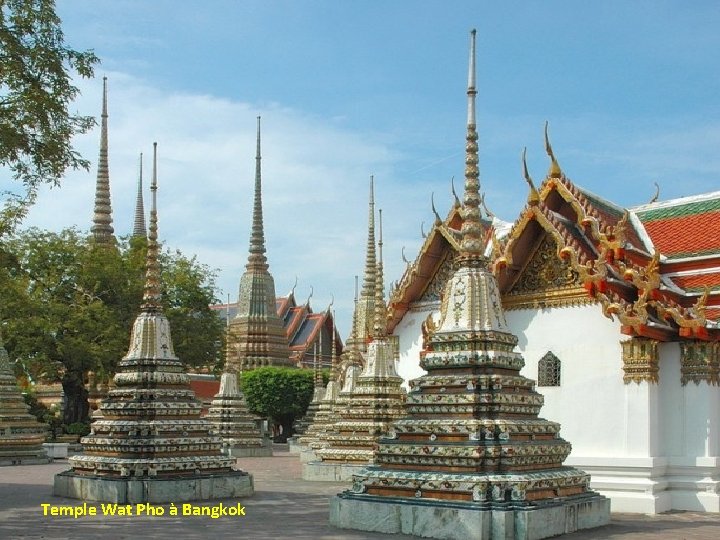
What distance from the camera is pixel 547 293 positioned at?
16.0 m

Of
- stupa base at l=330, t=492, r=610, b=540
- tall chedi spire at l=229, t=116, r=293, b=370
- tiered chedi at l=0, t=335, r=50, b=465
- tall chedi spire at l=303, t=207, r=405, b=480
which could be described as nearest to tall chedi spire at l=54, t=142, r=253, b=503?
stupa base at l=330, t=492, r=610, b=540

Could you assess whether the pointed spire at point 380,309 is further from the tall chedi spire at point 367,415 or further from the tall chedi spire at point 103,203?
the tall chedi spire at point 103,203

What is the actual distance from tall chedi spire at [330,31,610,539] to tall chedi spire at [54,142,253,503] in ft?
13.2

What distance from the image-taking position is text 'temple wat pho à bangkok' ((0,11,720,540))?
10828 millimetres

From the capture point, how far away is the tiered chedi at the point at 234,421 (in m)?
34.3

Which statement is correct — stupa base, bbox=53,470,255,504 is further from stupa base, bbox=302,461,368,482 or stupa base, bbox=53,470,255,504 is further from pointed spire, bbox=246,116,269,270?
pointed spire, bbox=246,116,269,270

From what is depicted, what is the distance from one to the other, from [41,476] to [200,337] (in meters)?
21.0

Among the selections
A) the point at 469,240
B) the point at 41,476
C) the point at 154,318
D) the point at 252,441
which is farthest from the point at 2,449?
the point at 469,240

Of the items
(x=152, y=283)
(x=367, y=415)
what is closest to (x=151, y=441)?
(x=152, y=283)

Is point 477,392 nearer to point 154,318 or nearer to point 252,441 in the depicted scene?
point 154,318

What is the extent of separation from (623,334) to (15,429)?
66.1 ft

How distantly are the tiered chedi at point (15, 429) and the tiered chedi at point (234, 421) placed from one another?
→ 699 cm

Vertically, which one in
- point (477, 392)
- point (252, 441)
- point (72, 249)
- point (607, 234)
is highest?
point (72, 249)

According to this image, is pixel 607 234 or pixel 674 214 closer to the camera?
pixel 607 234
